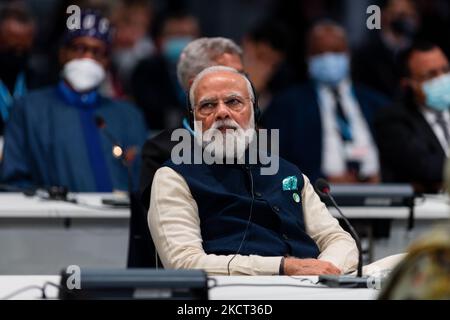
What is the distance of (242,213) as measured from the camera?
15.9 feet

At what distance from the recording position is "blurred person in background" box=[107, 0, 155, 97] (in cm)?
1026

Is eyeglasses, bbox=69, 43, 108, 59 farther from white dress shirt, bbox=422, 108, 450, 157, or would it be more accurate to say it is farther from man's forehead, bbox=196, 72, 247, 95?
man's forehead, bbox=196, 72, 247, 95

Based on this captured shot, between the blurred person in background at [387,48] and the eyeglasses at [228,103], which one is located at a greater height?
the blurred person in background at [387,48]

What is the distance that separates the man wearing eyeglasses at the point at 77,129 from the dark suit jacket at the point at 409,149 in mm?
1448

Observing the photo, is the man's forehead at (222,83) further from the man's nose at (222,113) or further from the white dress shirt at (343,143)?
the white dress shirt at (343,143)

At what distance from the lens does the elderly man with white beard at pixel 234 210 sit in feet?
15.4

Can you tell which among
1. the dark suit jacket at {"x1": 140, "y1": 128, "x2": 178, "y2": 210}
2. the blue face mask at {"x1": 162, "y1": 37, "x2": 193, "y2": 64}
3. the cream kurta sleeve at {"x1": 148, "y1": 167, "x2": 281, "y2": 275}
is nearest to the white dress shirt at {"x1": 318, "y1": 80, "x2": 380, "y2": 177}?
the blue face mask at {"x1": 162, "y1": 37, "x2": 193, "y2": 64}

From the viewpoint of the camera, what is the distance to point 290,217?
16.1 ft

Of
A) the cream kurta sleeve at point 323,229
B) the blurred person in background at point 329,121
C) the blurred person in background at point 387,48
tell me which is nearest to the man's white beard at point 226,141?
the cream kurta sleeve at point 323,229

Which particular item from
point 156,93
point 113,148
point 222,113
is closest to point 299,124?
point 156,93

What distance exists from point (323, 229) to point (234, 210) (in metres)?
0.39

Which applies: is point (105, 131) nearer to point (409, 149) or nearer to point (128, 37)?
point (409, 149)
